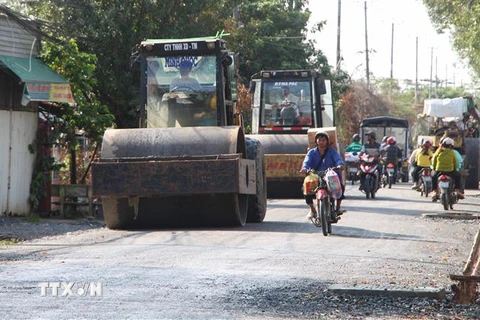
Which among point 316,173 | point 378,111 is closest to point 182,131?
point 316,173

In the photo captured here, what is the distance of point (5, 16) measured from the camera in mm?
22047

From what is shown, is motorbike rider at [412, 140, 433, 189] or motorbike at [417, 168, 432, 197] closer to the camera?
motorbike at [417, 168, 432, 197]

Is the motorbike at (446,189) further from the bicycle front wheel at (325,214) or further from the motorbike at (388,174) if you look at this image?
the motorbike at (388,174)

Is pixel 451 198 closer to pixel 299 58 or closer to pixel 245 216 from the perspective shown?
pixel 245 216

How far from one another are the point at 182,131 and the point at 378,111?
59.8m

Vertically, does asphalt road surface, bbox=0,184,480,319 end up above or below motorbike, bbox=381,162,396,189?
below

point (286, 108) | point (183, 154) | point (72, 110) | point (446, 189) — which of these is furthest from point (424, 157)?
point (183, 154)

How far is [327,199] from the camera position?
1677 centimetres

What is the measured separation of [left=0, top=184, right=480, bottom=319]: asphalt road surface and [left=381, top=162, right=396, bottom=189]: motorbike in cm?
1615

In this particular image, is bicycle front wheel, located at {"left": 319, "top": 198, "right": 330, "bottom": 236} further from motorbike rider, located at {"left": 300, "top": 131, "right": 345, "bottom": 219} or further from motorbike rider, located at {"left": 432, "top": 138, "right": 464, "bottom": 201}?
motorbike rider, located at {"left": 432, "top": 138, "right": 464, "bottom": 201}

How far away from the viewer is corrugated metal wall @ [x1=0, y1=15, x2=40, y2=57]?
2228cm

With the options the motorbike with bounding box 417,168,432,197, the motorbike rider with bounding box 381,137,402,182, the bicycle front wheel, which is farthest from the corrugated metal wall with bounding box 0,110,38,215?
the motorbike rider with bounding box 381,137,402,182

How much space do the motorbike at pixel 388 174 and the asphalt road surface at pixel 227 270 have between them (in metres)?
16.1

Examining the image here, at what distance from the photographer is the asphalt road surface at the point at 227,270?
9.21 m
